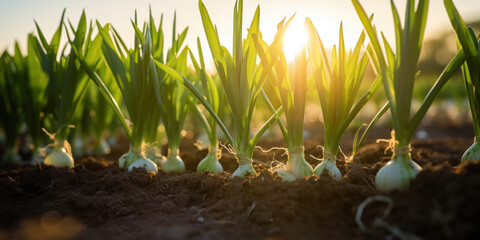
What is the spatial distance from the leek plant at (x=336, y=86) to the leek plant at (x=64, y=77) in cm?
157

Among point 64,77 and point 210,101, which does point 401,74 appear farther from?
point 64,77

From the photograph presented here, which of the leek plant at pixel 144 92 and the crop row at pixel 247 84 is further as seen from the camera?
the leek plant at pixel 144 92

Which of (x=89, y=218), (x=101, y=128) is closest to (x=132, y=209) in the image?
(x=89, y=218)

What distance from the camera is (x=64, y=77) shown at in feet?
7.88

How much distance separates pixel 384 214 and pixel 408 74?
628mm

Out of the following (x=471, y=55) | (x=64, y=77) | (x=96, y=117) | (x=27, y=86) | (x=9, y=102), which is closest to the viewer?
(x=471, y=55)

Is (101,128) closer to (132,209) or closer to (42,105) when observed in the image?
(42,105)

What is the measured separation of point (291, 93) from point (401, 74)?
0.51m

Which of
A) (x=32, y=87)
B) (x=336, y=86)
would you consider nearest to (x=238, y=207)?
(x=336, y=86)

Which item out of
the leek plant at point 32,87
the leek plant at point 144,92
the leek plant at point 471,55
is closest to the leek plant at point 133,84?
the leek plant at point 144,92

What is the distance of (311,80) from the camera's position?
1.86 meters

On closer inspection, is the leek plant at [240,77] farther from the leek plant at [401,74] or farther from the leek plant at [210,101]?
the leek plant at [401,74]

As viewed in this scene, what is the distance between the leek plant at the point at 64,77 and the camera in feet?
7.61

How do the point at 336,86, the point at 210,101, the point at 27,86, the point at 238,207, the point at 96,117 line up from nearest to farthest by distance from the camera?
the point at 238,207
the point at 336,86
the point at 210,101
the point at 27,86
the point at 96,117
